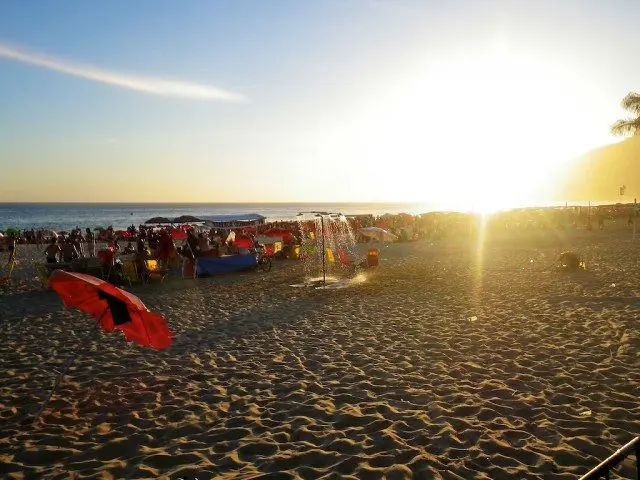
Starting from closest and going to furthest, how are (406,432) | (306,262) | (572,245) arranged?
(406,432) → (306,262) → (572,245)

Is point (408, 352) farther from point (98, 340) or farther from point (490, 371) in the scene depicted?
point (98, 340)

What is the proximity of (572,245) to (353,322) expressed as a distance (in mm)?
20465

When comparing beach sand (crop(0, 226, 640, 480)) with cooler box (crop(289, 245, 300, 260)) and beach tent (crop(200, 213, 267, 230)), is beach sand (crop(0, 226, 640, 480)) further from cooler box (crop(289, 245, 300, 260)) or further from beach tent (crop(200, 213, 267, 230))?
cooler box (crop(289, 245, 300, 260))

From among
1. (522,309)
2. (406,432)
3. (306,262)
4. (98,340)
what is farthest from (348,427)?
(306,262)

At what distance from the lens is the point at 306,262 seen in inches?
866

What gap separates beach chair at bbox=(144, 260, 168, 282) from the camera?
650 inches

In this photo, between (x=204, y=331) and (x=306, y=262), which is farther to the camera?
(x=306, y=262)

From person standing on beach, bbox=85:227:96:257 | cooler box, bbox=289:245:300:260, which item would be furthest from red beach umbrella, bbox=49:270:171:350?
cooler box, bbox=289:245:300:260

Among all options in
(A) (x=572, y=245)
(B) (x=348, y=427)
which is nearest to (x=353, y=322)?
(B) (x=348, y=427)

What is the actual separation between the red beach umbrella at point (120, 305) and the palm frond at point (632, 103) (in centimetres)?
3369

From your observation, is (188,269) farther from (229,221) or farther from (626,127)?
(626,127)

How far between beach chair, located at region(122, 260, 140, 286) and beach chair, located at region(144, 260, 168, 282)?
333mm

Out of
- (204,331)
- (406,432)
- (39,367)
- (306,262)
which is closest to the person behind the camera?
(406,432)

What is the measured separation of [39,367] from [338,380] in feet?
15.5
